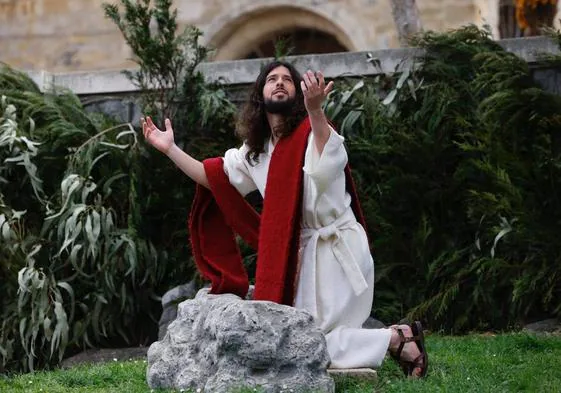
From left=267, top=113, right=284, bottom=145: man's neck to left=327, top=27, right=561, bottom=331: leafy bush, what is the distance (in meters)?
2.70

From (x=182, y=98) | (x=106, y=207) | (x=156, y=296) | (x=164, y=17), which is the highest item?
(x=164, y=17)

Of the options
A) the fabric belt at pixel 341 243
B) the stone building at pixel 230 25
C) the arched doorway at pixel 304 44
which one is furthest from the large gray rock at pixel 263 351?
the arched doorway at pixel 304 44

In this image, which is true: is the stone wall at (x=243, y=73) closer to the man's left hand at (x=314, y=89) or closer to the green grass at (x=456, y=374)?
the green grass at (x=456, y=374)

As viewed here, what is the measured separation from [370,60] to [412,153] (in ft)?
3.44

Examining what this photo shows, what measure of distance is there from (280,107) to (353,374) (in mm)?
1429

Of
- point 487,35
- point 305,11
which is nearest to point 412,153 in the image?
point 487,35

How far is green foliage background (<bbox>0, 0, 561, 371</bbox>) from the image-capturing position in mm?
9258

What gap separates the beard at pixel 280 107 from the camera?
6.66 m

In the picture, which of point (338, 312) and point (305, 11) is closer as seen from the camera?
point (338, 312)

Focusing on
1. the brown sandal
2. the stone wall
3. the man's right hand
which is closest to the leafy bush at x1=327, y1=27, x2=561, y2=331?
the stone wall

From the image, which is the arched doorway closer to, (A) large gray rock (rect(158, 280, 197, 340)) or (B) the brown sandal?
(A) large gray rock (rect(158, 280, 197, 340))

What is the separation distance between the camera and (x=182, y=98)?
10438 millimetres

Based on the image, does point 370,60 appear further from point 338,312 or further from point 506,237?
point 338,312

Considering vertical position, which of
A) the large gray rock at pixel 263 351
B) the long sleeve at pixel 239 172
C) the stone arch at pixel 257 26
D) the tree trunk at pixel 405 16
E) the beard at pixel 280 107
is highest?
the stone arch at pixel 257 26
